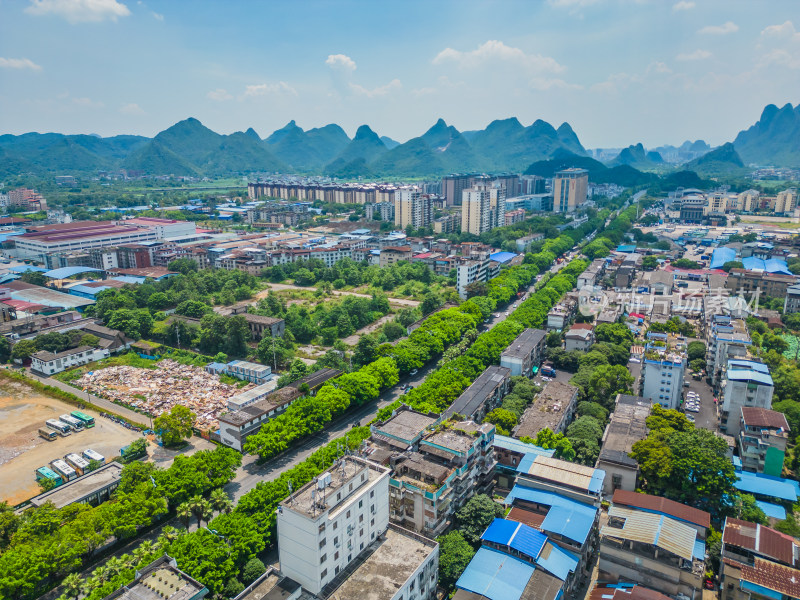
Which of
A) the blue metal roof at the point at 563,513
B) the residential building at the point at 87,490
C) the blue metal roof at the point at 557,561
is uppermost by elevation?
the blue metal roof at the point at 563,513

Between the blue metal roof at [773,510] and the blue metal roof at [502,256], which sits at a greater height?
the blue metal roof at [502,256]

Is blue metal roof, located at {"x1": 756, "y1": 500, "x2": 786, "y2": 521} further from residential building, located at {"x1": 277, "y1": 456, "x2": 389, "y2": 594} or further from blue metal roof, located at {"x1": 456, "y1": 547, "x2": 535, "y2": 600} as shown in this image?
residential building, located at {"x1": 277, "y1": 456, "x2": 389, "y2": 594}

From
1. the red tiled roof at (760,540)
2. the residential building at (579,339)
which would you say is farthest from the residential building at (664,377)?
the red tiled roof at (760,540)

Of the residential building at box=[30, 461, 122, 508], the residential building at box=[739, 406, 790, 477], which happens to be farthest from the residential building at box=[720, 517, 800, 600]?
the residential building at box=[30, 461, 122, 508]

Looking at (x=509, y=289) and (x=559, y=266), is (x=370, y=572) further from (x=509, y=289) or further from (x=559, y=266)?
(x=559, y=266)

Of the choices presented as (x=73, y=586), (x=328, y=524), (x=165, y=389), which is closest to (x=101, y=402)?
(x=165, y=389)

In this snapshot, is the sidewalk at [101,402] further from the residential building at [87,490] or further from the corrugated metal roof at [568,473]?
the corrugated metal roof at [568,473]

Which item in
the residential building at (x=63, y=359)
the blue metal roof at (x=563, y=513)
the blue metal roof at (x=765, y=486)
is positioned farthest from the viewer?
the residential building at (x=63, y=359)
